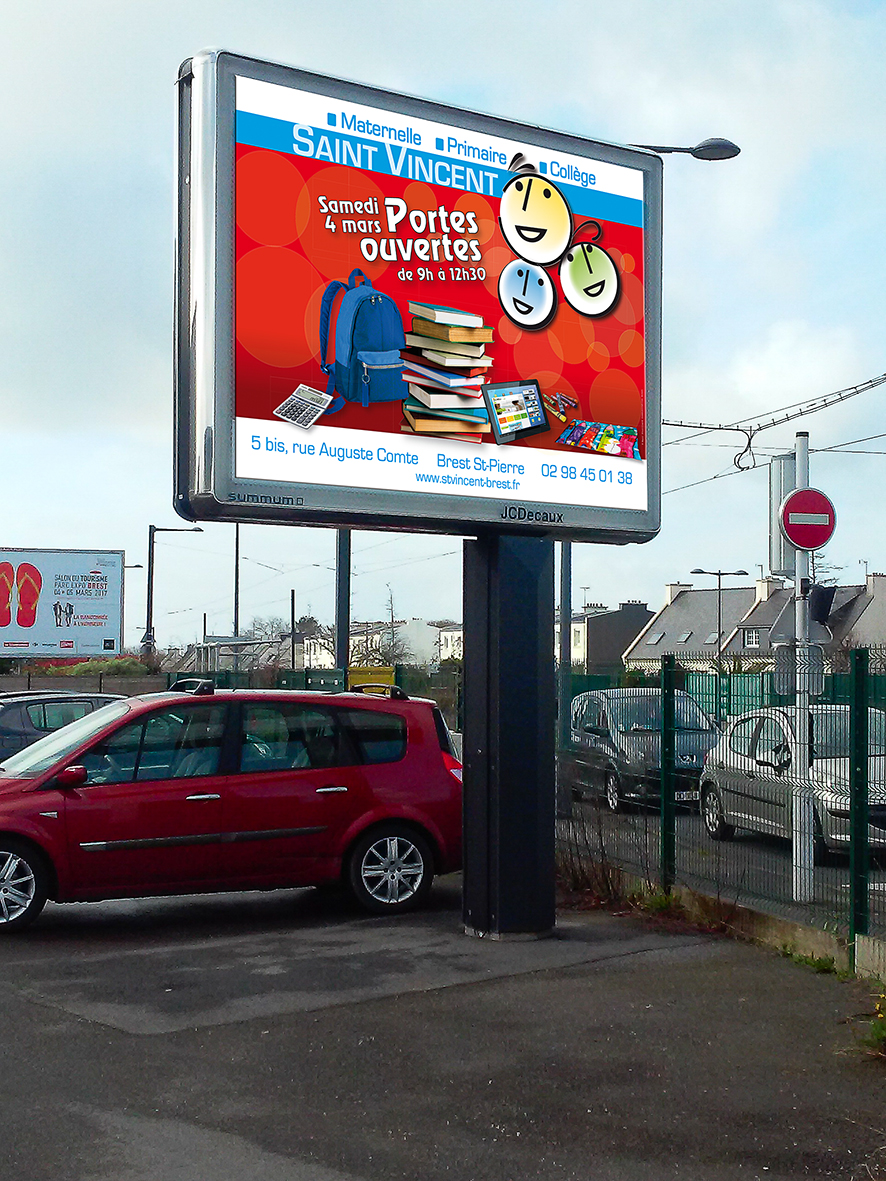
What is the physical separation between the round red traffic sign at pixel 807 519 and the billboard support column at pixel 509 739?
5.82 feet

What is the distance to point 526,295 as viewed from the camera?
9523 mm

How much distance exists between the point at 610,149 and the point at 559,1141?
710 cm

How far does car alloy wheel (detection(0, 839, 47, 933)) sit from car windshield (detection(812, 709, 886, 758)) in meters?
5.27

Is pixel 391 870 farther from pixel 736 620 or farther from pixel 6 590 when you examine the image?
pixel 736 620

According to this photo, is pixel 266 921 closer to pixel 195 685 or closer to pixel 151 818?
pixel 151 818

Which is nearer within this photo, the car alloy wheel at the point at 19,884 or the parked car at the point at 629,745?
the car alloy wheel at the point at 19,884

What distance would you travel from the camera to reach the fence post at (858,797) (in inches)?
318

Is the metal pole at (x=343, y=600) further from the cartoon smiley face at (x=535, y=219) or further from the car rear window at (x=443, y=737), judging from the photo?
the cartoon smiley face at (x=535, y=219)

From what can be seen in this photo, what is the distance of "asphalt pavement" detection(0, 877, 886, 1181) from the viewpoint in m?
5.24

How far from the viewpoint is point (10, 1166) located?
5.12 meters

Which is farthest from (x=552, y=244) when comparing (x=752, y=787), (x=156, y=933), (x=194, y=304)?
(x=156, y=933)

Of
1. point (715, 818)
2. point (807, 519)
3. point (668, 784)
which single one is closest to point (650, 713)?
point (668, 784)

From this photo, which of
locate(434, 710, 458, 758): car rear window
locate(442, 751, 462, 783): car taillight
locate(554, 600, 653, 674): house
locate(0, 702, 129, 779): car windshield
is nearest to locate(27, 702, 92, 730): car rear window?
locate(0, 702, 129, 779): car windshield

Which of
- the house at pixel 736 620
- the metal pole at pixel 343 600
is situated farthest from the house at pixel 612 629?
the metal pole at pixel 343 600
